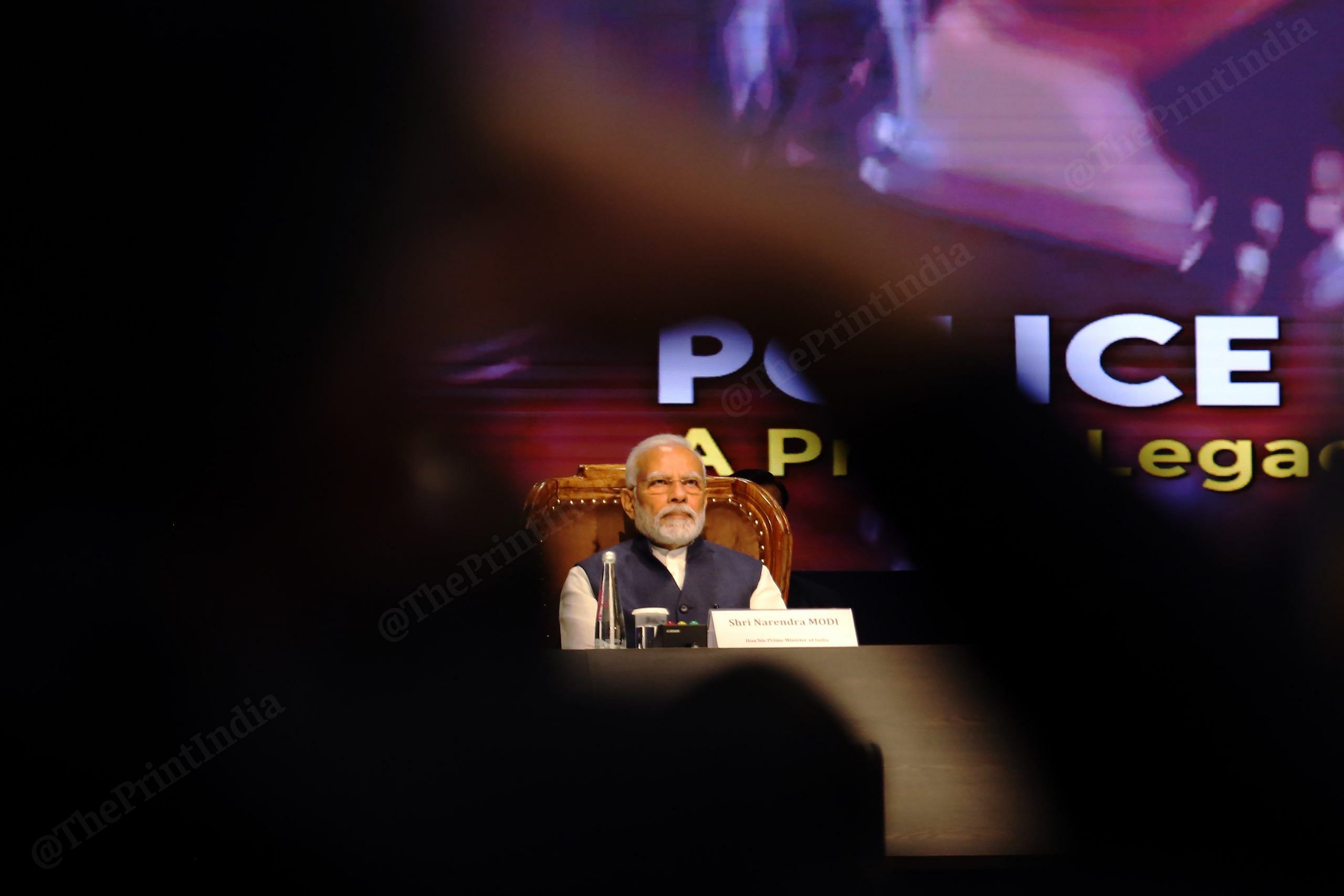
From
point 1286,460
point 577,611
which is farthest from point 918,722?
point 1286,460

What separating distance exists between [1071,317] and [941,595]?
41.9 inches

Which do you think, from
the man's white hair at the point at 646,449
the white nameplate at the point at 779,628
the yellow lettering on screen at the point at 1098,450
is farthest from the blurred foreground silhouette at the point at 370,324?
the white nameplate at the point at 779,628

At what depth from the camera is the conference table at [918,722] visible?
65.4 inches

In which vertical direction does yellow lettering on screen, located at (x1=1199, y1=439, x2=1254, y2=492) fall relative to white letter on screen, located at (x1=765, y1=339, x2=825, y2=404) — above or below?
below

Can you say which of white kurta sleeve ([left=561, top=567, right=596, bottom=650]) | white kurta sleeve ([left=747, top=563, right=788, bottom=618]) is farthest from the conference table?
white kurta sleeve ([left=747, top=563, right=788, bottom=618])

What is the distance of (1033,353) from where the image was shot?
4176 millimetres

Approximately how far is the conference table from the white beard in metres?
1.60

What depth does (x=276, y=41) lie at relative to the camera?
4.27m

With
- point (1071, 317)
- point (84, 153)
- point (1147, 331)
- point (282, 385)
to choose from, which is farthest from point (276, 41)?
point (1147, 331)

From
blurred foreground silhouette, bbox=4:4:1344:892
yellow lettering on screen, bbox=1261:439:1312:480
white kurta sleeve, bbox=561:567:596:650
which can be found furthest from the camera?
yellow lettering on screen, bbox=1261:439:1312:480

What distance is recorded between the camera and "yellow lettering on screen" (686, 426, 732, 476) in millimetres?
4191

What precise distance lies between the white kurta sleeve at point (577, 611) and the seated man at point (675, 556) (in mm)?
103

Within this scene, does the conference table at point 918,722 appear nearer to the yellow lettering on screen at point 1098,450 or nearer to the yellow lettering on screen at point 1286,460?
the yellow lettering on screen at point 1098,450

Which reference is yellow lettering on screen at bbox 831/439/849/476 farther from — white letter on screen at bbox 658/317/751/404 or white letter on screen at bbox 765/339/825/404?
white letter on screen at bbox 658/317/751/404
